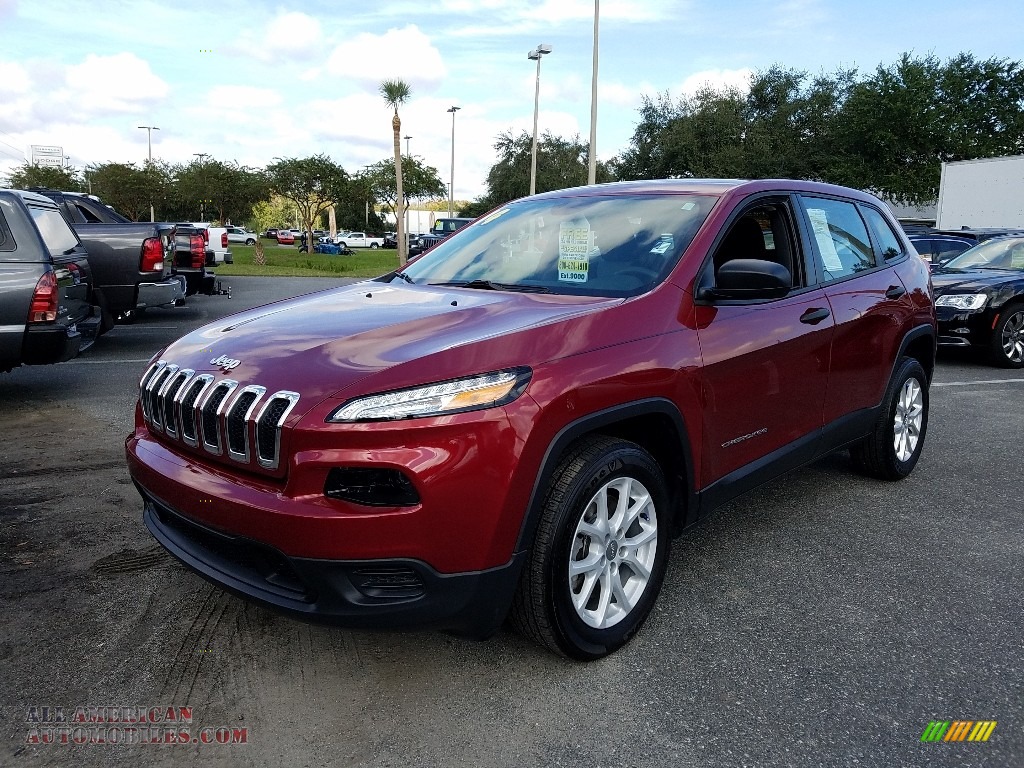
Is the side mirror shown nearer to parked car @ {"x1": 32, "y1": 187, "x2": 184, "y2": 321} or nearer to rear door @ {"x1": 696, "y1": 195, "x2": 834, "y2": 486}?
rear door @ {"x1": 696, "y1": 195, "x2": 834, "y2": 486}

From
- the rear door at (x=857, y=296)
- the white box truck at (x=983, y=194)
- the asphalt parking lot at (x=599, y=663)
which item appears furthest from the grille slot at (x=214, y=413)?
the white box truck at (x=983, y=194)

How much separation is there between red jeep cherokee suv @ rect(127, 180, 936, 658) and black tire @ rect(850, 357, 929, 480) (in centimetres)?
77

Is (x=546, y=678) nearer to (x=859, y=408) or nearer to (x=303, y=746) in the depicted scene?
(x=303, y=746)

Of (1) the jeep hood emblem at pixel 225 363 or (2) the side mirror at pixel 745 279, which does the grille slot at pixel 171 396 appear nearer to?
(1) the jeep hood emblem at pixel 225 363

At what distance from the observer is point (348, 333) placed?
275 cm

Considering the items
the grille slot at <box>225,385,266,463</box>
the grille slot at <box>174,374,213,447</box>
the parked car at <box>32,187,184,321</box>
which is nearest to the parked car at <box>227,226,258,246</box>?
the parked car at <box>32,187,184,321</box>

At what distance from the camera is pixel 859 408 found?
429 centimetres

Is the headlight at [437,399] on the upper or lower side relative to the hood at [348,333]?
lower

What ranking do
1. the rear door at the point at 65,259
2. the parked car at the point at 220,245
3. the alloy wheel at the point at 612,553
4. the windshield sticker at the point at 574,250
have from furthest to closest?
the parked car at the point at 220,245
the rear door at the point at 65,259
the windshield sticker at the point at 574,250
the alloy wheel at the point at 612,553

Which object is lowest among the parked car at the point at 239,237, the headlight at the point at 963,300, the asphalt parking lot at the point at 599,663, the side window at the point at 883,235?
the asphalt parking lot at the point at 599,663

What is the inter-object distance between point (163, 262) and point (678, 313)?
8.46 meters

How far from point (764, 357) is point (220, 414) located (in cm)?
213

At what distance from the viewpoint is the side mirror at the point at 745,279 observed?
121 inches

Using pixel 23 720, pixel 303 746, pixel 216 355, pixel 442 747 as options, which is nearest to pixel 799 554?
pixel 442 747
